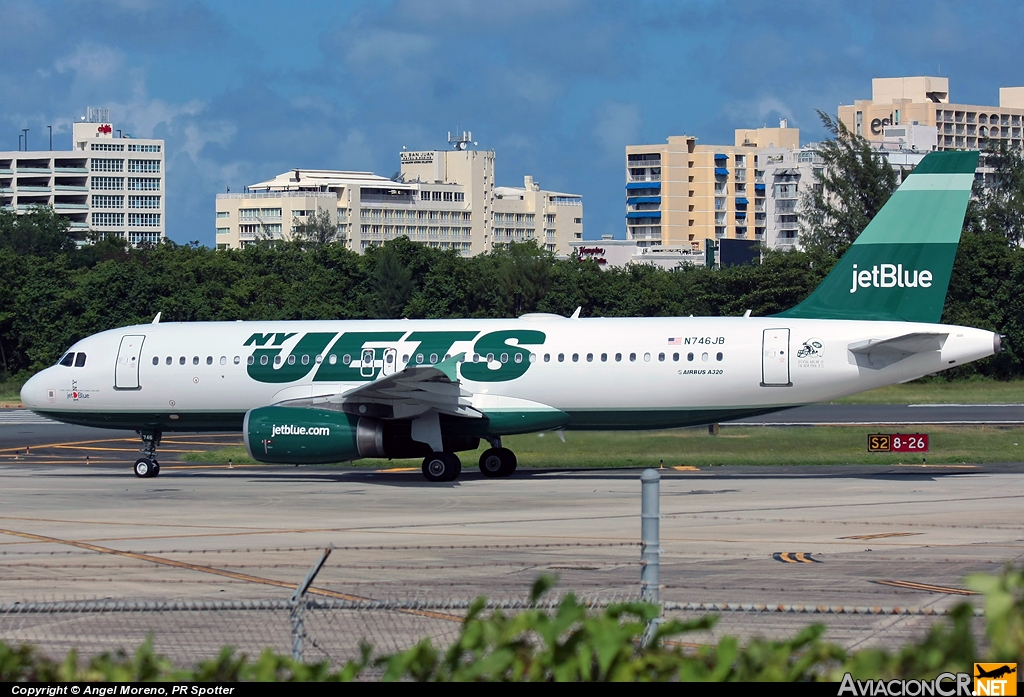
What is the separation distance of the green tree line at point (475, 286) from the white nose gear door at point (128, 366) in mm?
35458

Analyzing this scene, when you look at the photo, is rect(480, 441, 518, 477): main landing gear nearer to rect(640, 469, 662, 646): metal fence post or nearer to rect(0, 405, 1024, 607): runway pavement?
rect(0, 405, 1024, 607): runway pavement

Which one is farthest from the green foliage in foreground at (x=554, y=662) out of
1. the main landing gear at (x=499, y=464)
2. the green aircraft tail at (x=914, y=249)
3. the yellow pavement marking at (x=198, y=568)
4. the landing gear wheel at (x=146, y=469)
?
the landing gear wheel at (x=146, y=469)

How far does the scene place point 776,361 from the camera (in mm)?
26312

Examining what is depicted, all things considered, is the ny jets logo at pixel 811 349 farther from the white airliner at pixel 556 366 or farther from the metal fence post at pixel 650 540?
the metal fence post at pixel 650 540

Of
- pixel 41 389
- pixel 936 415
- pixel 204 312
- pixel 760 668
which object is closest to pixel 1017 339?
pixel 936 415

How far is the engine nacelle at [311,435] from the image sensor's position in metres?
26.0

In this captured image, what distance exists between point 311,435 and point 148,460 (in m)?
5.40

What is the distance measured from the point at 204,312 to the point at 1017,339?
41.6 m

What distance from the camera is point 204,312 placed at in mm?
67438

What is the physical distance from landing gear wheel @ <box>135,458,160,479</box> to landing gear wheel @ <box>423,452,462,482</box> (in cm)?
672

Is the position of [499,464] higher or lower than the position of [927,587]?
higher

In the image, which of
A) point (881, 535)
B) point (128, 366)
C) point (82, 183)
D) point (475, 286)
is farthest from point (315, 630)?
point (82, 183)

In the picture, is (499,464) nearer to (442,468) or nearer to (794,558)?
(442,468)

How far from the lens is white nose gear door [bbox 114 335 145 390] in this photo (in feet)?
96.4
